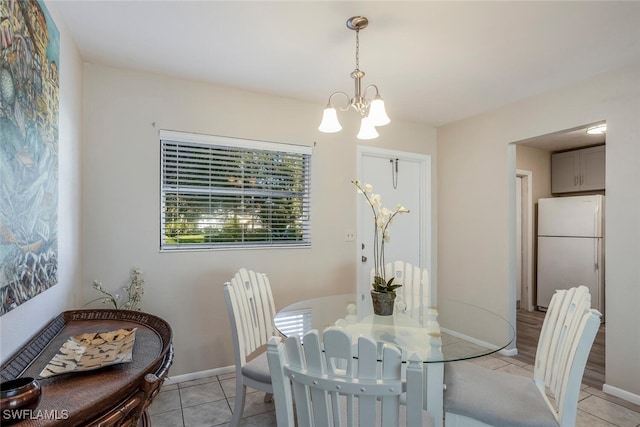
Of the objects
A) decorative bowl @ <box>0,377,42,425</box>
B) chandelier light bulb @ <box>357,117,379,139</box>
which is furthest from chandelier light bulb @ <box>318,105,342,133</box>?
decorative bowl @ <box>0,377,42,425</box>

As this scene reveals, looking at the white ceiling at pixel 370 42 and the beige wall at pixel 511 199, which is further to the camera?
the beige wall at pixel 511 199

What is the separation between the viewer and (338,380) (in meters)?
0.96

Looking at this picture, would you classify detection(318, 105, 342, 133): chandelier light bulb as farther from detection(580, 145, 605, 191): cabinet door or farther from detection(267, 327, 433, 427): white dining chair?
detection(580, 145, 605, 191): cabinet door

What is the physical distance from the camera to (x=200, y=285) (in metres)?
2.80

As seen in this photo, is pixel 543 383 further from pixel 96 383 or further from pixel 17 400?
pixel 17 400

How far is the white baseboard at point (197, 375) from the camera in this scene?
8.79 ft

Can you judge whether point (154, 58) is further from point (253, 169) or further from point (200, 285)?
point (200, 285)

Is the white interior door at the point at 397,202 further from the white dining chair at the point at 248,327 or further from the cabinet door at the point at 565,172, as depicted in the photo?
the cabinet door at the point at 565,172

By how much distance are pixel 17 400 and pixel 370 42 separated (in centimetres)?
230

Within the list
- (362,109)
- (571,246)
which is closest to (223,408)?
(362,109)

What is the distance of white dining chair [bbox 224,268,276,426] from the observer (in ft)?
6.43

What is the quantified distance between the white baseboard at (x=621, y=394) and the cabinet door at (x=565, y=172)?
122 inches

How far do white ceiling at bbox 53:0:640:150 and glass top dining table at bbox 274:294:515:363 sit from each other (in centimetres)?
170

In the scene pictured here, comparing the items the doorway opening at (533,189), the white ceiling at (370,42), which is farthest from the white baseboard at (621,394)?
the white ceiling at (370,42)
